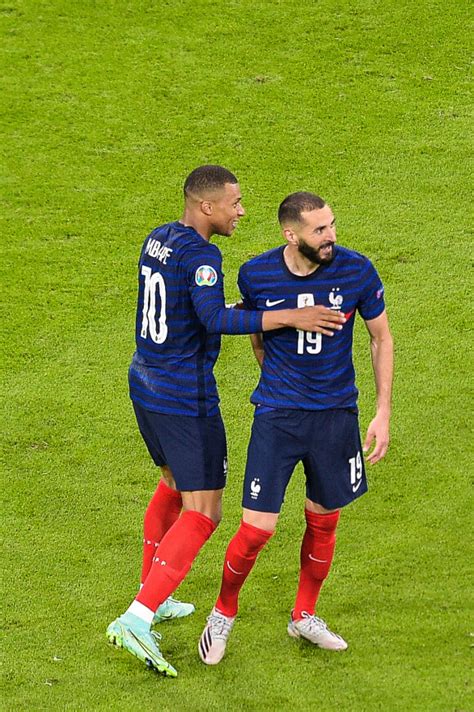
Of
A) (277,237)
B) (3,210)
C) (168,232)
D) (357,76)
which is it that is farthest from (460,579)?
(357,76)

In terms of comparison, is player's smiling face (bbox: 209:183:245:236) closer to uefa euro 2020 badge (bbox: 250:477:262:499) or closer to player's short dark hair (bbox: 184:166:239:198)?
player's short dark hair (bbox: 184:166:239:198)

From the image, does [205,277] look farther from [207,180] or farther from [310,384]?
[310,384]

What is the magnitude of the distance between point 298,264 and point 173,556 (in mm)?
1366

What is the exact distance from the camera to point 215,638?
18.4ft

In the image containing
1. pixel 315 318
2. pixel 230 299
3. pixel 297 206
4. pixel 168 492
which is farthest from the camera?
pixel 230 299

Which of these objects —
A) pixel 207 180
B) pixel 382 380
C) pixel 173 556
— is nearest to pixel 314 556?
pixel 173 556

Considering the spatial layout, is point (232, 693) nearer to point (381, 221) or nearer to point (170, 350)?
point (170, 350)

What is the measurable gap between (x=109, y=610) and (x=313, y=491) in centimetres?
127

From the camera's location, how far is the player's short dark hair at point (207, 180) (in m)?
5.41

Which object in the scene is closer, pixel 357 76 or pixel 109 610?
pixel 109 610

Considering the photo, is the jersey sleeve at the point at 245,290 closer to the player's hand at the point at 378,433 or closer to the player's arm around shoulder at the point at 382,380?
the player's arm around shoulder at the point at 382,380

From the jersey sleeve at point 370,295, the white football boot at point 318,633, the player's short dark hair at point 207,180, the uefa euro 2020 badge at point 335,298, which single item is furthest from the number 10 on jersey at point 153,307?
the white football boot at point 318,633

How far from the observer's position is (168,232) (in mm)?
5477

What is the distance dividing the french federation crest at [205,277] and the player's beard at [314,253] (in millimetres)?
372
